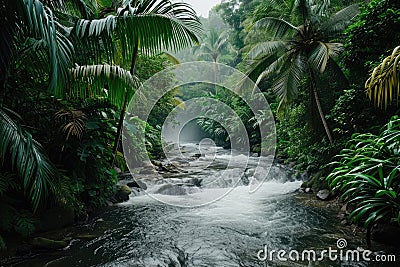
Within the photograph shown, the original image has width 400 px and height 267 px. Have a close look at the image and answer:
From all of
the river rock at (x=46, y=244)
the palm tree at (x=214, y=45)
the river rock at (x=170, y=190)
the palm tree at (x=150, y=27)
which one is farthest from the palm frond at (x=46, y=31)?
the palm tree at (x=214, y=45)

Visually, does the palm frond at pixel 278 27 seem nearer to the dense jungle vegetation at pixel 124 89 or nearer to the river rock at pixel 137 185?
the dense jungle vegetation at pixel 124 89

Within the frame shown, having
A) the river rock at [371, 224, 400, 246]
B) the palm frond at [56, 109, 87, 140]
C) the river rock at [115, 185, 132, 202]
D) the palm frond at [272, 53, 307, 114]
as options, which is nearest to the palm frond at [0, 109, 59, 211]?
the palm frond at [56, 109, 87, 140]

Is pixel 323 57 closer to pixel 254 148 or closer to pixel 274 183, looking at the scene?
pixel 274 183

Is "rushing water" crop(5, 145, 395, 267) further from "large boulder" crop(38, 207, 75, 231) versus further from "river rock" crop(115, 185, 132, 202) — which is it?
"large boulder" crop(38, 207, 75, 231)

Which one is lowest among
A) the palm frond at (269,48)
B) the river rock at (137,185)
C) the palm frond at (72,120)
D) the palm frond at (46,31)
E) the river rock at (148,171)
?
the river rock at (137,185)

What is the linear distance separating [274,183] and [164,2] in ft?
23.6

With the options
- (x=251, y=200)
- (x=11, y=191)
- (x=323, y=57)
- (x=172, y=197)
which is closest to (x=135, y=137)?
(x=172, y=197)

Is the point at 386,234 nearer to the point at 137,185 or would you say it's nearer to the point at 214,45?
the point at 137,185

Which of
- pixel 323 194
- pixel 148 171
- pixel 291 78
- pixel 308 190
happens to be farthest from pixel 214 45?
pixel 323 194

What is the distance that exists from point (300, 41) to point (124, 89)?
5756mm

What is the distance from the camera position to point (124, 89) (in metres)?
4.29

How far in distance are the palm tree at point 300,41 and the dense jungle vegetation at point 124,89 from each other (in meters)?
0.03

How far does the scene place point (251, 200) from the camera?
692 cm

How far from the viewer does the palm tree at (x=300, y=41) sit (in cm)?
714
